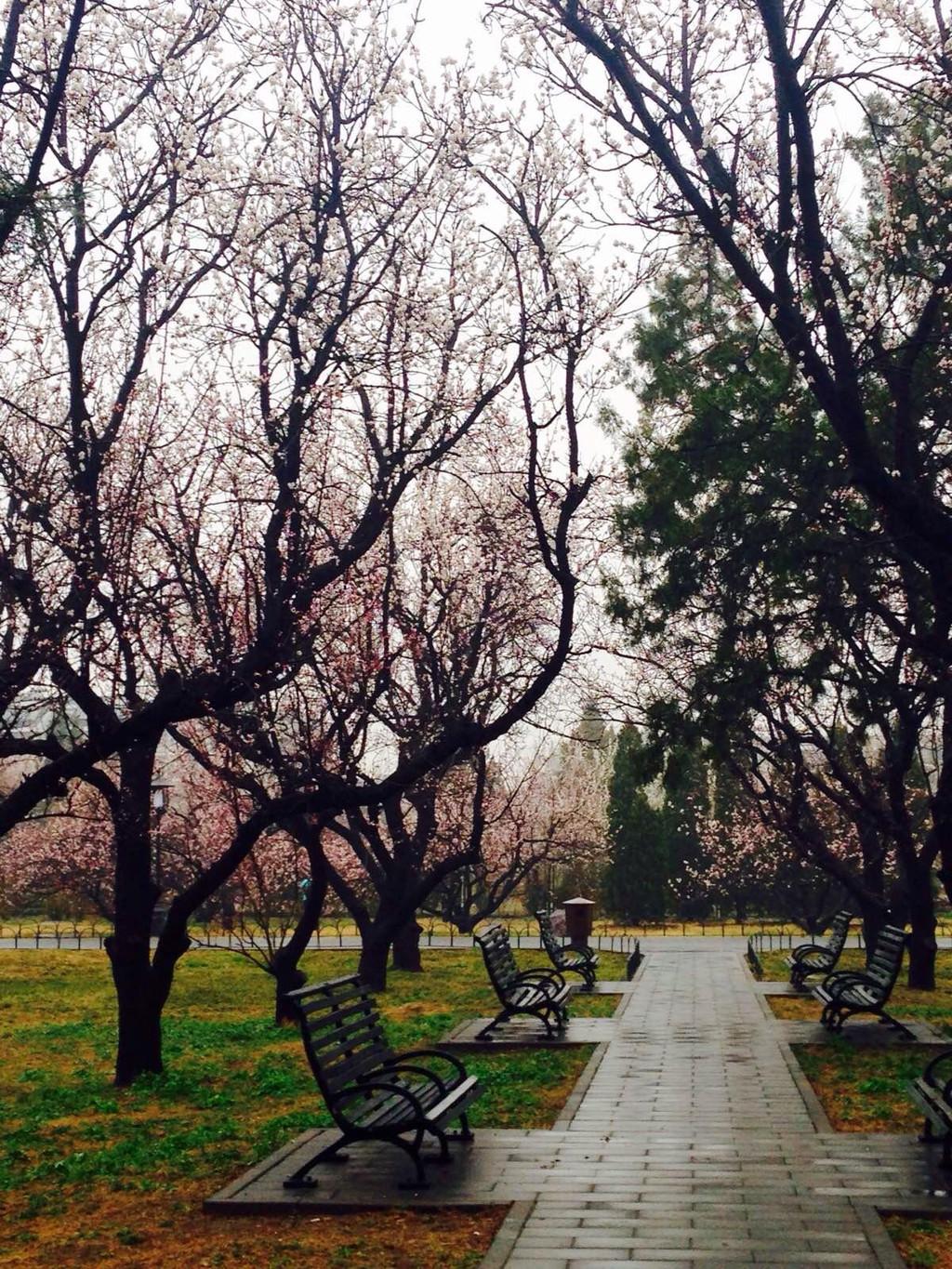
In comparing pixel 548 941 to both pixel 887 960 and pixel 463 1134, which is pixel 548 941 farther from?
pixel 463 1134

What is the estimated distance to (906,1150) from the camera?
8047 millimetres

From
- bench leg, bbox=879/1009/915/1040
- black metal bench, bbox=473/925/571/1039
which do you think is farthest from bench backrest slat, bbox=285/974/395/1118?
bench leg, bbox=879/1009/915/1040

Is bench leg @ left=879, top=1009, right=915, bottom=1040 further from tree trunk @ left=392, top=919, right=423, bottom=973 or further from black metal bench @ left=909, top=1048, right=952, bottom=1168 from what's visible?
tree trunk @ left=392, top=919, right=423, bottom=973

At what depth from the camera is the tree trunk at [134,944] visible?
41.0ft

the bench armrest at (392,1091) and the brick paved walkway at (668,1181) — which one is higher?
the bench armrest at (392,1091)

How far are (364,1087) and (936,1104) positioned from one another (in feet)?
10.3

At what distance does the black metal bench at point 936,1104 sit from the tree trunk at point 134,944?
6.91 meters

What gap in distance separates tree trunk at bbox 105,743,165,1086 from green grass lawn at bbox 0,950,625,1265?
0.31m

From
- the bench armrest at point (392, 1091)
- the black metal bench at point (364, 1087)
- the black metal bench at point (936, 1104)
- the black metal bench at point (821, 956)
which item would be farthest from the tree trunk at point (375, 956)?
the bench armrest at point (392, 1091)

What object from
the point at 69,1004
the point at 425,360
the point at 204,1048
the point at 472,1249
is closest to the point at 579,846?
the point at 69,1004

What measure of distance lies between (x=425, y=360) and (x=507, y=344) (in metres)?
0.93

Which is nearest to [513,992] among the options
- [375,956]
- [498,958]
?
[498,958]

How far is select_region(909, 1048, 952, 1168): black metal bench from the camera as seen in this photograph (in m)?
7.41

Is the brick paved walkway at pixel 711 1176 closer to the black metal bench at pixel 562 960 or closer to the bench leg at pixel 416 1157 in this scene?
the bench leg at pixel 416 1157
